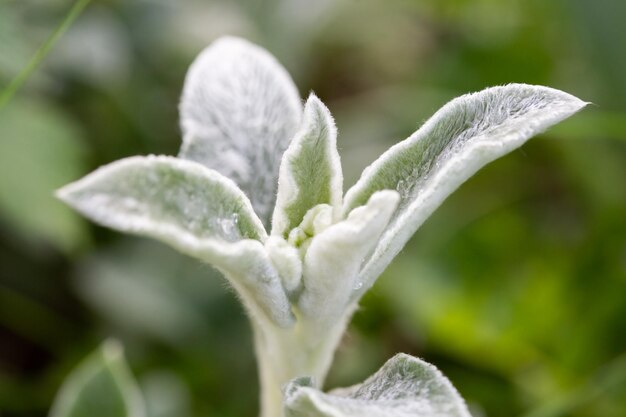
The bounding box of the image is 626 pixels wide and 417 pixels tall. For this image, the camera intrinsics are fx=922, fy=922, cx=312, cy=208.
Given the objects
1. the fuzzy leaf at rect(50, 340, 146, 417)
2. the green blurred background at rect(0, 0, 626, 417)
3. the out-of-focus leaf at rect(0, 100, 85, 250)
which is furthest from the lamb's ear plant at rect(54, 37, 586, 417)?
the out-of-focus leaf at rect(0, 100, 85, 250)

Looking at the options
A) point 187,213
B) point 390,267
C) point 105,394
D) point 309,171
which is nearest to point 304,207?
point 309,171

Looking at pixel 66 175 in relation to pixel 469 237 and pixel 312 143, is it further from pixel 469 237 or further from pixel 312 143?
pixel 312 143

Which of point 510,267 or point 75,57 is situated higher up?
point 75,57

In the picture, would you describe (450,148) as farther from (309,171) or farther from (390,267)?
(390,267)

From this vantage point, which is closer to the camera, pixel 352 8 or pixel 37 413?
pixel 37 413

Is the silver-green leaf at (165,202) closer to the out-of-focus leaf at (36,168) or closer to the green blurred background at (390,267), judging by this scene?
the green blurred background at (390,267)

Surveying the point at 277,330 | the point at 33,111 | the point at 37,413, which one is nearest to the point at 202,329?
the point at 37,413

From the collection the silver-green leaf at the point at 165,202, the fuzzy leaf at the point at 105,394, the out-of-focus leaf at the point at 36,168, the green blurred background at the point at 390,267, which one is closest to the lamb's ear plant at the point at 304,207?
the silver-green leaf at the point at 165,202
